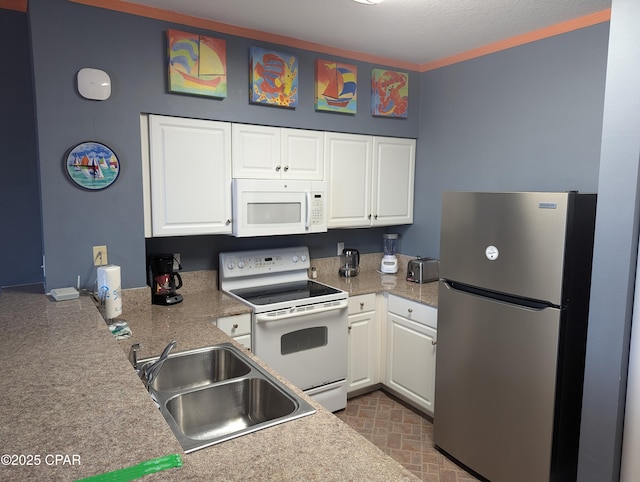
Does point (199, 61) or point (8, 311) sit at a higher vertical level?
point (199, 61)

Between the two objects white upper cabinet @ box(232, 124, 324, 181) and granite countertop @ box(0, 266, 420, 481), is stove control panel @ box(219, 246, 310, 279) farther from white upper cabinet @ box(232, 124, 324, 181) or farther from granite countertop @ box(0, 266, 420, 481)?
granite countertop @ box(0, 266, 420, 481)

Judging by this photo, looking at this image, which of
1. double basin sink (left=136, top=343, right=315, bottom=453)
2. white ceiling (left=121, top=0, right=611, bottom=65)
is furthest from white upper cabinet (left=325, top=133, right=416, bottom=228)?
double basin sink (left=136, top=343, right=315, bottom=453)

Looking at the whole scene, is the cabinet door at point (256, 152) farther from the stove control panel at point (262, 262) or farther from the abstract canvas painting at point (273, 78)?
the stove control panel at point (262, 262)

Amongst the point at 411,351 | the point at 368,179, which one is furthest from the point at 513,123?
the point at 411,351

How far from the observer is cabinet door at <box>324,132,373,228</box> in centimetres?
323

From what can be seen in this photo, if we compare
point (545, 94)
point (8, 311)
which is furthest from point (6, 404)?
point (545, 94)

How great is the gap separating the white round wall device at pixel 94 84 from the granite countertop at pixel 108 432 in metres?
1.28

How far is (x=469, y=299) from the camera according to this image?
2.37m

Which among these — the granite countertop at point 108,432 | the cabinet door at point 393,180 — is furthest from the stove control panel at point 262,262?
the granite countertop at point 108,432

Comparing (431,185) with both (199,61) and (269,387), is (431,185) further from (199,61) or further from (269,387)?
(269,387)

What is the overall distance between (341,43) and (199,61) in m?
1.03

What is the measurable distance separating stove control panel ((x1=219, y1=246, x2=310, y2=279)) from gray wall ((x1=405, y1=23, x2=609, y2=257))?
1.08 metres

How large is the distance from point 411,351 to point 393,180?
1.36 meters

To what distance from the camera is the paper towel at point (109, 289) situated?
7.08ft
